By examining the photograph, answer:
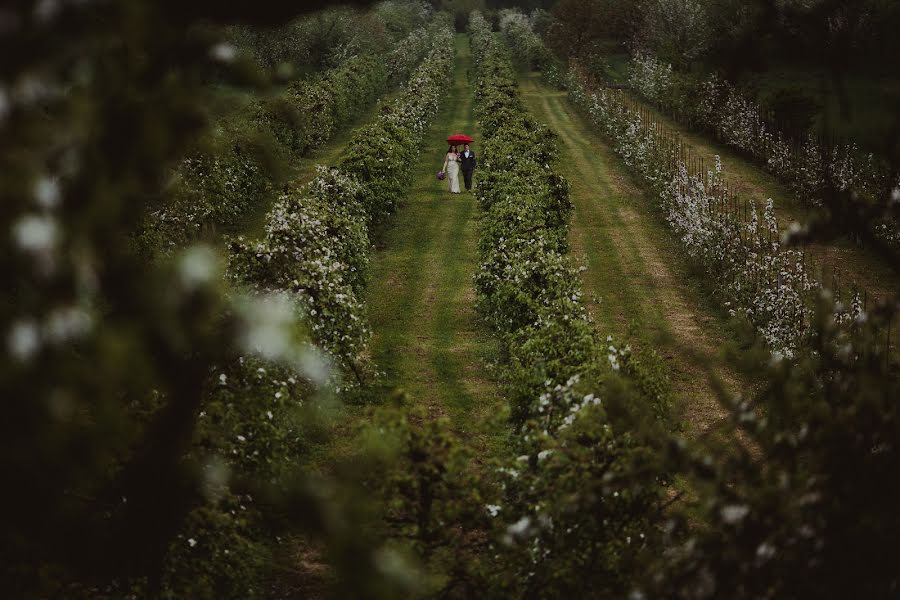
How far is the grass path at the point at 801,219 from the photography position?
54.9ft

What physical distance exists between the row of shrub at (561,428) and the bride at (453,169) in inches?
355

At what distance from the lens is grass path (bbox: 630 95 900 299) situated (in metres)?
16.7

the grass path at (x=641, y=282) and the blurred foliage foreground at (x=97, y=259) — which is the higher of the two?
the blurred foliage foreground at (x=97, y=259)

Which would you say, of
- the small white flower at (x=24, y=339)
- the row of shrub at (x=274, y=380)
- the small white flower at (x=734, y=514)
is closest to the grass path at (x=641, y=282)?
the row of shrub at (x=274, y=380)

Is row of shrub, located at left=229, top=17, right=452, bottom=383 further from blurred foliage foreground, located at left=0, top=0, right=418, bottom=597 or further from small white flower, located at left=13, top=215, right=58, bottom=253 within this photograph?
small white flower, located at left=13, top=215, right=58, bottom=253

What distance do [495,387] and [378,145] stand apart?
9.14m

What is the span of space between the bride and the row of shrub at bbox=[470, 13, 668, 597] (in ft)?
29.5

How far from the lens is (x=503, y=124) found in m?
25.7

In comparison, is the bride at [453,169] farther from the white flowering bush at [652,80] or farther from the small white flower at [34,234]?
the small white flower at [34,234]

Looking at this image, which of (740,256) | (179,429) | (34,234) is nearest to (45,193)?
(34,234)

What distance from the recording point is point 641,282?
1725cm

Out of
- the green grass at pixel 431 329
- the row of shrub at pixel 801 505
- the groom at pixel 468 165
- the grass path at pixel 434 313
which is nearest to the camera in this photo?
the row of shrub at pixel 801 505

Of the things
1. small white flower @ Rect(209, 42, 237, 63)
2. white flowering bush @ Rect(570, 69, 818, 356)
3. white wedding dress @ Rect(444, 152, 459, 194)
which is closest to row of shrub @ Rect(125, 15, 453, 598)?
small white flower @ Rect(209, 42, 237, 63)

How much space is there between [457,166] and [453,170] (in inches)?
6.0
